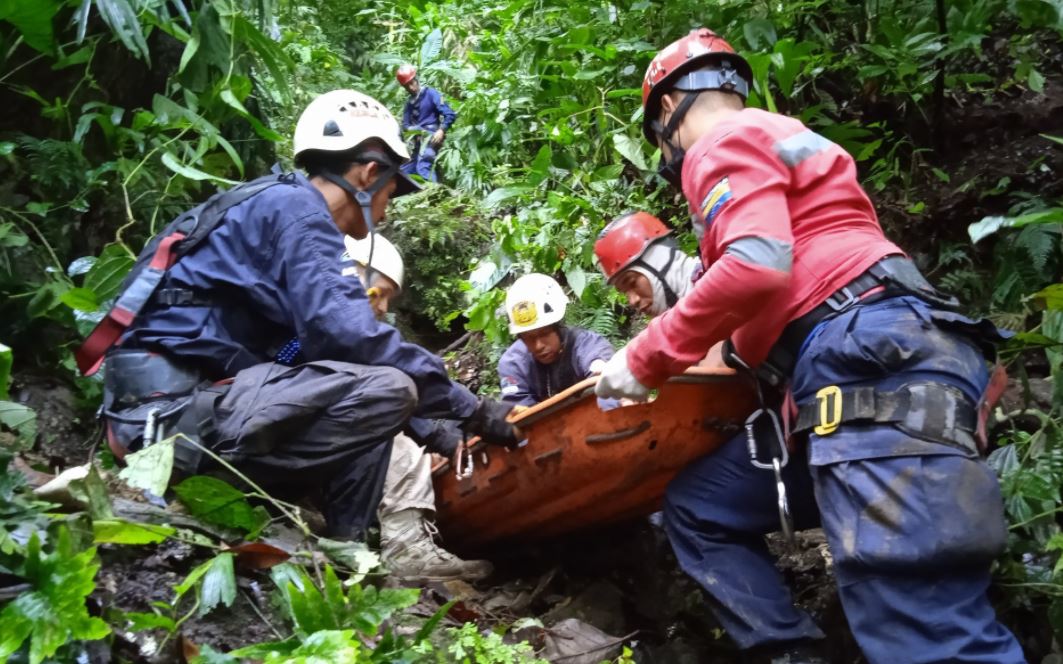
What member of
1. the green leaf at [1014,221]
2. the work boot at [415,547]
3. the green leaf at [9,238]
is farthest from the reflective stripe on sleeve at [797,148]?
the green leaf at [9,238]

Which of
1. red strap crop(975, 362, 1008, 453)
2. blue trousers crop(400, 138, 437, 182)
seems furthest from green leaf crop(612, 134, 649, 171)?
blue trousers crop(400, 138, 437, 182)

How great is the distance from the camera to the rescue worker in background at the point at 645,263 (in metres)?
3.70

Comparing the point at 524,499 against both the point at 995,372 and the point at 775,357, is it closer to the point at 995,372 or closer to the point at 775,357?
the point at 775,357

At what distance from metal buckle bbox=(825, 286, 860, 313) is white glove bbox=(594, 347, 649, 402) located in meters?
0.60

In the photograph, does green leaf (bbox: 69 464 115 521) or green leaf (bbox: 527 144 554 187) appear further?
green leaf (bbox: 527 144 554 187)

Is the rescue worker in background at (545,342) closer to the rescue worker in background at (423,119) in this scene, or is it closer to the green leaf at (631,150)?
the green leaf at (631,150)

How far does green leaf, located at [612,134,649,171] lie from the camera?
15.2 ft

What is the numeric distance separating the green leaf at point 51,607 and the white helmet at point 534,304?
3.29 metres

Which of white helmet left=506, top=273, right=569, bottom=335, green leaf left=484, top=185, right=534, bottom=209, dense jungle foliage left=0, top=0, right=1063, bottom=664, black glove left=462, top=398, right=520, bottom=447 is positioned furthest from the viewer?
white helmet left=506, top=273, right=569, bottom=335

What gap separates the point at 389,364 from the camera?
10.9 ft

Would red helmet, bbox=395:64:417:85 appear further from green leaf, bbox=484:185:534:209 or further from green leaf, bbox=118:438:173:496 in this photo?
Answer: green leaf, bbox=118:438:173:496

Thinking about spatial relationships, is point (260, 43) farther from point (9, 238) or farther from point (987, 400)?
point (987, 400)

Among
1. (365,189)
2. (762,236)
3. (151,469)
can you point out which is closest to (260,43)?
(365,189)

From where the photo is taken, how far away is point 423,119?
33.8 feet
